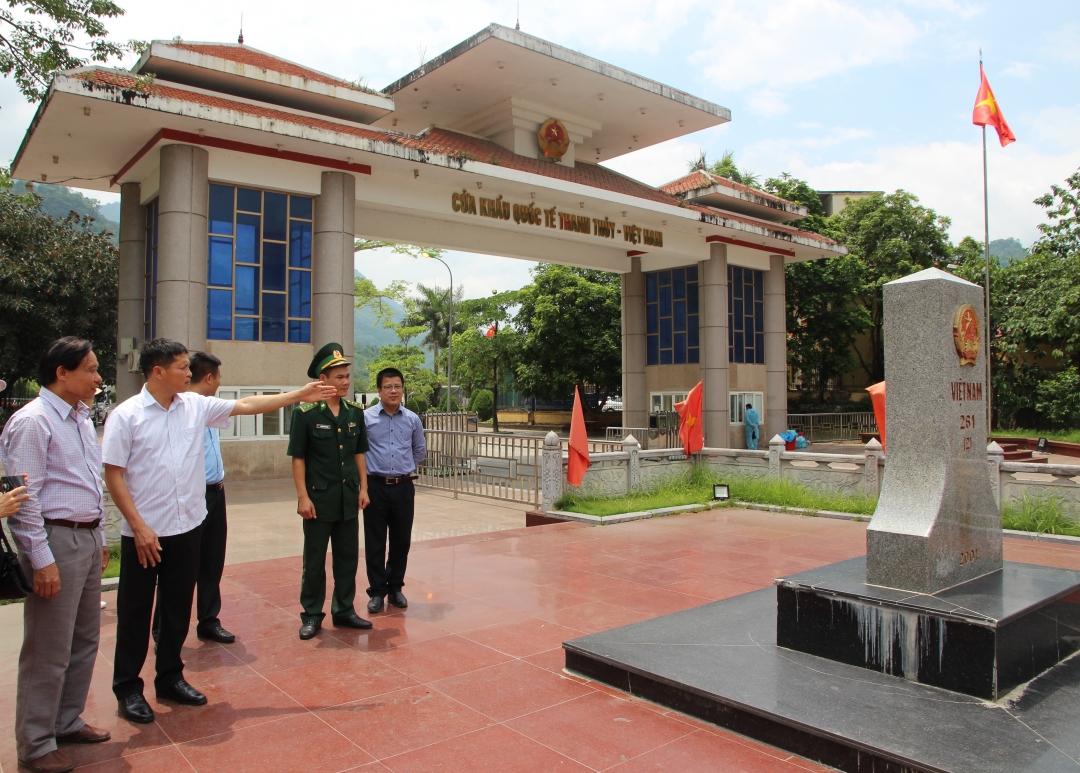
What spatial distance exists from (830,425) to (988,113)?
469 inches

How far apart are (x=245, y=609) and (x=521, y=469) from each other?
22.1 feet

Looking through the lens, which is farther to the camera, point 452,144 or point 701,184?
point 701,184

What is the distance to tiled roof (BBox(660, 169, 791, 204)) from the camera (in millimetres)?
22781

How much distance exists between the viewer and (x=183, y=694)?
392 cm

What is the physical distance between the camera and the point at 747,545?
8.38 m

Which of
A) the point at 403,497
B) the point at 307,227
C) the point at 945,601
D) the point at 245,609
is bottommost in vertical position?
the point at 245,609

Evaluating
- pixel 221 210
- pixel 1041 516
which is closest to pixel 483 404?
pixel 221 210

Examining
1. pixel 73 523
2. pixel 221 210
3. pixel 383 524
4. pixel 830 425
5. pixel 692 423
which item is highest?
pixel 221 210

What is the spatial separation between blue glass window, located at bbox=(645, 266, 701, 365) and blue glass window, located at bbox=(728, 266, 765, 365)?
1163mm

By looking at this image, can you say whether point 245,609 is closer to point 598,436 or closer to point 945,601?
point 945,601

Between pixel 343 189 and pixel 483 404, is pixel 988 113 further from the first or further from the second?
pixel 483 404

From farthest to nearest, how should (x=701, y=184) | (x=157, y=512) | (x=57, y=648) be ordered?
(x=701, y=184) < (x=157, y=512) < (x=57, y=648)

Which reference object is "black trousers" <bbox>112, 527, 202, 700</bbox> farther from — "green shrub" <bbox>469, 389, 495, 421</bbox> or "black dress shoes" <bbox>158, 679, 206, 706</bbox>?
"green shrub" <bbox>469, 389, 495, 421</bbox>

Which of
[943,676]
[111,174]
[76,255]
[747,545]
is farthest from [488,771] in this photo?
[76,255]
